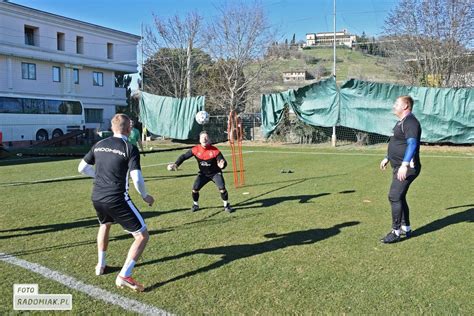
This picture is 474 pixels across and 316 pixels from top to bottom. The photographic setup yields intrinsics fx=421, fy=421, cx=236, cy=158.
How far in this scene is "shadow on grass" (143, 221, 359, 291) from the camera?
183 inches

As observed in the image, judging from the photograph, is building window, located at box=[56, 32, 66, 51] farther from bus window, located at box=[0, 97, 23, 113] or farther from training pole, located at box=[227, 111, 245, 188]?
training pole, located at box=[227, 111, 245, 188]

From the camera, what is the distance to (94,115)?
39375 millimetres

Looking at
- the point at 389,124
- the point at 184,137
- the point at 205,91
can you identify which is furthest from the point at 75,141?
the point at 389,124

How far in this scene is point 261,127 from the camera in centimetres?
2450

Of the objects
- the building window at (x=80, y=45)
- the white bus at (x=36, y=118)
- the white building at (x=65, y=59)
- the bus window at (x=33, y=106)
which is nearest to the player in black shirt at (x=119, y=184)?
the white bus at (x=36, y=118)

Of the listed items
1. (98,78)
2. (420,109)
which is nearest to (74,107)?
(98,78)

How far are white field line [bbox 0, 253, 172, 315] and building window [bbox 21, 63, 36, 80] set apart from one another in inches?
1275

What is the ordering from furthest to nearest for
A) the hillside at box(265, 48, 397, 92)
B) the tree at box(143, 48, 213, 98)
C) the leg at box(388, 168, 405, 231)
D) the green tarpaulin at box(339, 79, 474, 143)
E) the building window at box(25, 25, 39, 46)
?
the tree at box(143, 48, 213, 98) → the building window at box(25, 25, 39, 46) → the hillside at box(265, 48, 397, 92) → the green tarpaulin at box(339, 79, 474, 143) → the leg at box(388, 168, 405, 231)

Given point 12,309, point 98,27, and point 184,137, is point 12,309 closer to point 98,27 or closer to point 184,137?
point 184,137

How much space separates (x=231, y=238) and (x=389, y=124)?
16043mm

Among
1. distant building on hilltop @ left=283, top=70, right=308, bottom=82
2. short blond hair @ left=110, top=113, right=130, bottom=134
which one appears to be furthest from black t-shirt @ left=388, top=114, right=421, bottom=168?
distant building on hilltop @ left=283, top=70, right=308, bottom=82

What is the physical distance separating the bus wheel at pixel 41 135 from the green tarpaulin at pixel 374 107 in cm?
1437

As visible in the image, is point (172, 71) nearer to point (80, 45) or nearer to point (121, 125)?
point (80, 45)

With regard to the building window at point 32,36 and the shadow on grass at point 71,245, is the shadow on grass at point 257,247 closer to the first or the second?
the shadow on grass at point 71,245
